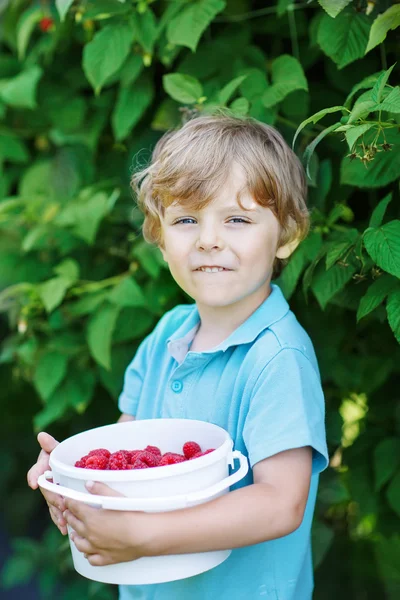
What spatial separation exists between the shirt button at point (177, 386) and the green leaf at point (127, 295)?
21.1 inches

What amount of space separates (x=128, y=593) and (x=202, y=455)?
1.81 feet

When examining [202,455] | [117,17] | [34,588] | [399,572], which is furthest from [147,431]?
[34,588]

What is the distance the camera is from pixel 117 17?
2004 millimetres

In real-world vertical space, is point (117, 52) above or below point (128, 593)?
above

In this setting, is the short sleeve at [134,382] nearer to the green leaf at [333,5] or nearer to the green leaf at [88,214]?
the green leaf at [88,214]

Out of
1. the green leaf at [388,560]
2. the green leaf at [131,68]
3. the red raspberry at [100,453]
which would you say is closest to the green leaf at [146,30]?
the green leaf at [131,68]

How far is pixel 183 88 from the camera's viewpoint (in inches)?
72.7

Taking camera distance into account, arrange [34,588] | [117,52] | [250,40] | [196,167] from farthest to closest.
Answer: [34,588] → [250,40] → [117,52] → [196,167]

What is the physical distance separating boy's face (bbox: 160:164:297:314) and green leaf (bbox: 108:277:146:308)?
0.53m

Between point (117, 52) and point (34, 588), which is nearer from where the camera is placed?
point (117, 52)

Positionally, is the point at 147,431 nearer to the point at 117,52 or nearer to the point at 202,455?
the point at 202,455

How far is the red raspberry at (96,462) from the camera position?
1.32 meters

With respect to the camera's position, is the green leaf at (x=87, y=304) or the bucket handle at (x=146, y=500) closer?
the bucket handle at (x=146, y=500)

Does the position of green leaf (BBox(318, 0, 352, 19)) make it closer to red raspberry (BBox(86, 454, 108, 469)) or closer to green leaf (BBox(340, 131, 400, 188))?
green leaf (BBox(340, 131, 400, 188))
